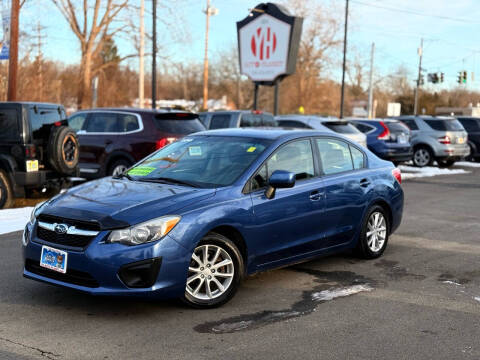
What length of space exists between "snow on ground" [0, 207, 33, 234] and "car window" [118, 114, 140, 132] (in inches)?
137

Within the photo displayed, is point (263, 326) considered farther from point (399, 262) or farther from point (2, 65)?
point (2, 65)

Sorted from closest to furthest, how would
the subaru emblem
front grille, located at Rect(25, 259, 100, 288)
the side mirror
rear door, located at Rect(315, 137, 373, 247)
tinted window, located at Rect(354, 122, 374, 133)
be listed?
front grille, located at Rect(25, 259, 100, 288) < the subaru emblem < the side mirror < rear door, located at Rect(315, 137, 373, 247) < tinted window, located at Rect(354, 122, 374, 133)

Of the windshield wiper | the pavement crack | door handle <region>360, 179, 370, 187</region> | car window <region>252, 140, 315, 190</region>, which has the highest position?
car window <region>252, 140, 315, 190</region>

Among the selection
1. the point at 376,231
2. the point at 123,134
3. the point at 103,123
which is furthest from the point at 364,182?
the point at 103,123

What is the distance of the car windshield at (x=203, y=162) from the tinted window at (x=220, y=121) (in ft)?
31.9

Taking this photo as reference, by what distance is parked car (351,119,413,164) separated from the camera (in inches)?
749

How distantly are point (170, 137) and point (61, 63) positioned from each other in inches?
1706

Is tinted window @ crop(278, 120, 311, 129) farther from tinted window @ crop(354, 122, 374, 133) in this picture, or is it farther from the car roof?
the car roof

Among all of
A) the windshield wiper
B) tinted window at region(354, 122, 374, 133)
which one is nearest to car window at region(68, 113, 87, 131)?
the windshield wiper

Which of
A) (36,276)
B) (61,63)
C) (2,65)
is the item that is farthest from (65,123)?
(61,63)

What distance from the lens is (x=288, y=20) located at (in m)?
24.0

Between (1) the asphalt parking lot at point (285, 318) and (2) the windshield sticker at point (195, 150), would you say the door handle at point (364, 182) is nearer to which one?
(1) the asphalt parking lot at point (285, 318)

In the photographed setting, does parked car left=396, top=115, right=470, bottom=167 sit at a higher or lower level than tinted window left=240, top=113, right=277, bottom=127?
lower

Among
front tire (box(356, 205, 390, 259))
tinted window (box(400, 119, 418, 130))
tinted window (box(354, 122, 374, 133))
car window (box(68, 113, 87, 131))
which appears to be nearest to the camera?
front tire (box(356, 205, 390, 259))
